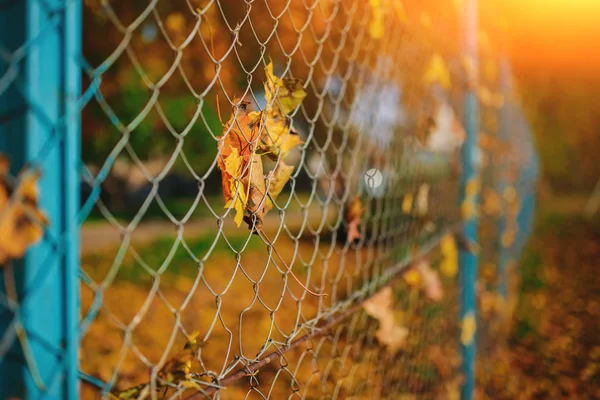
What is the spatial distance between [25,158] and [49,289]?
0.15 m

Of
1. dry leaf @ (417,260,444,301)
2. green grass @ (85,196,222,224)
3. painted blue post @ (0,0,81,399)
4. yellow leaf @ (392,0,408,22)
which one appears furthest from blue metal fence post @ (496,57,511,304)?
green grass @ (85,196,222,224)

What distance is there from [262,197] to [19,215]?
0.66 m

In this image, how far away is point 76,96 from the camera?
0.71m

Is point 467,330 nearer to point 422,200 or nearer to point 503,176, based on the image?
point 422,200

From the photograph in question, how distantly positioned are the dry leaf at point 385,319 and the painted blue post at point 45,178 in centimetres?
124

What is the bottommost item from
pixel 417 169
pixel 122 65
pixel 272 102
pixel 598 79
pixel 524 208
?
pixel 524 208

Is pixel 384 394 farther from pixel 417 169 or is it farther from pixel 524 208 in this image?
pixel 524 208

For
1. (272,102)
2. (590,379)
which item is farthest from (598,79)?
(272,102)

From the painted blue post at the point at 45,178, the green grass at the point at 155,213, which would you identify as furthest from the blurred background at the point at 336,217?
the green grass at the point at 155,213

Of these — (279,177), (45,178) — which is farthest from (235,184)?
(45,178)

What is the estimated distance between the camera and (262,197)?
50.3 inches

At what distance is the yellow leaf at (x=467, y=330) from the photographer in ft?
9.06

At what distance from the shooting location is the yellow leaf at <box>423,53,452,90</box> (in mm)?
2545

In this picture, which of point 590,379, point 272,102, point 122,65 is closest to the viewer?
point 272,102
